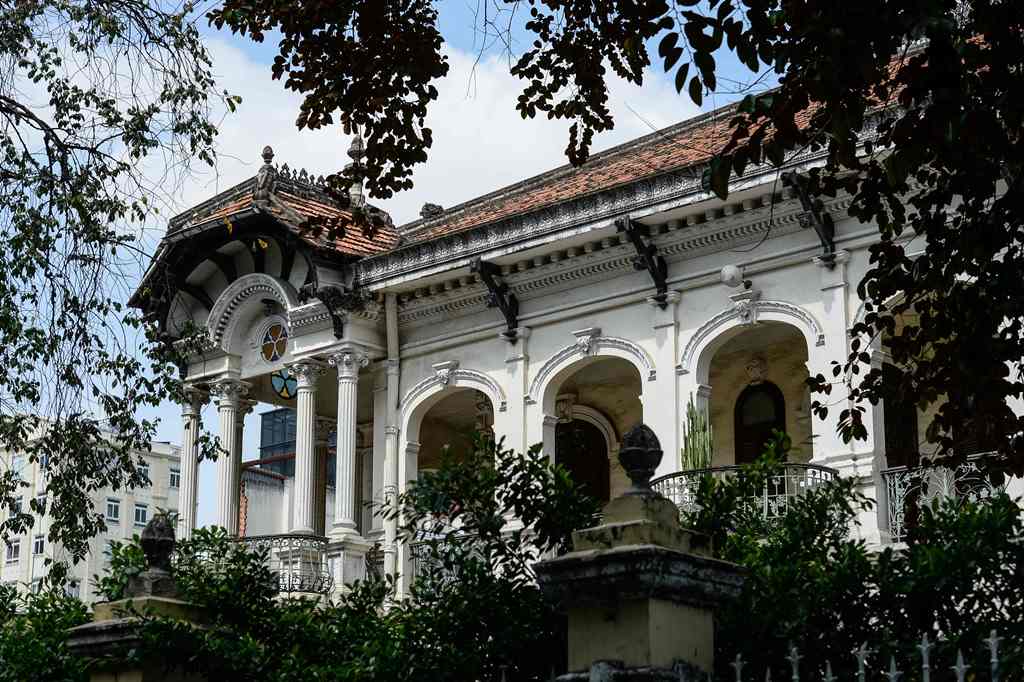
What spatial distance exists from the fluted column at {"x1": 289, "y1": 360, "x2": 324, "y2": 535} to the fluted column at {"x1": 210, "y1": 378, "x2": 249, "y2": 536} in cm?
112

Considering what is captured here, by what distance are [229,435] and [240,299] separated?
1869 mm

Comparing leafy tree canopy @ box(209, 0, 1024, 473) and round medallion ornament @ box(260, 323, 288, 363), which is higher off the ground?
round medallion ornament @ box(260, 323, 288, 363)

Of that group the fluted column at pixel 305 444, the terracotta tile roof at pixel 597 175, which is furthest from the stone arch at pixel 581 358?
the fluted column at pixel 305 444

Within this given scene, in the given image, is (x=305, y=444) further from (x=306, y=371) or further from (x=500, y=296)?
(x=500, y=296)

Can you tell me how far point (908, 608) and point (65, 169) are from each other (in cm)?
595

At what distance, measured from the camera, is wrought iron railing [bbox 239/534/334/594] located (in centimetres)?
2136

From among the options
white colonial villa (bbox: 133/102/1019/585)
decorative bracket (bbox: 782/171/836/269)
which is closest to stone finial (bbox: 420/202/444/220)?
white colonial villa (bbox: 133/102/1019/585)

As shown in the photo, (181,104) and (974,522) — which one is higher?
(181,104)

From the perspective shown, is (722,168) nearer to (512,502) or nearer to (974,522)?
(974,522)

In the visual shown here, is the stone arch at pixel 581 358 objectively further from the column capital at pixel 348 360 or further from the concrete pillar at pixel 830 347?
the column capital at pixel 348 360

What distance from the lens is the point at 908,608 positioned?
8242 mm

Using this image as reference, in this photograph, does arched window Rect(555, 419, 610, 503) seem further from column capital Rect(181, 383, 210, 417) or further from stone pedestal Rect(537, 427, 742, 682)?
stone pedestal Rect(537, 427, 742, 682)

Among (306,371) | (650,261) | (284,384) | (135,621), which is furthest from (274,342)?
(135,621)

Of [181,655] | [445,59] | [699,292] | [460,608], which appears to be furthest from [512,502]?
[699,292]
